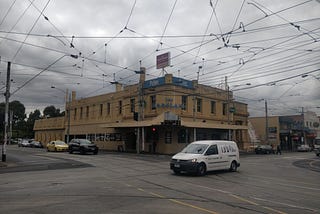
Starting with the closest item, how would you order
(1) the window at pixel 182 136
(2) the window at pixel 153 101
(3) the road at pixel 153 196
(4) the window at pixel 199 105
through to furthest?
(3) the road at pixel 153 196 < (1) the window at pixel 182 136 < (2) the window at pixel 153 101 < (4) the window at pixel 199 105

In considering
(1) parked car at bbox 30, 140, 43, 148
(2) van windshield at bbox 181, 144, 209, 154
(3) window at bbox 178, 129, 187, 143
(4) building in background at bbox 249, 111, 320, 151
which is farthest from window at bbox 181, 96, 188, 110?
(1) parked car at bbox 30, 140, 43, 148

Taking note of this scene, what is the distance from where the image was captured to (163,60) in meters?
37.6

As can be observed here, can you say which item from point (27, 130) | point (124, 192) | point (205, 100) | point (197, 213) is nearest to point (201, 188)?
point (124, 192)

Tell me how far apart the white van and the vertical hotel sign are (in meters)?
19.1

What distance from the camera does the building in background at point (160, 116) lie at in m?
37.7

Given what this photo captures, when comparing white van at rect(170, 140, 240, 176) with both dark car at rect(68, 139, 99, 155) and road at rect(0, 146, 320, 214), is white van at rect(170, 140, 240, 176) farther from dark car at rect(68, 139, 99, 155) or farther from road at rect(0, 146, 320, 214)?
dark car at rect(68, 139, 99, 155)

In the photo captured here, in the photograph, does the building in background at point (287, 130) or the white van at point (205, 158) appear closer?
the white van at point (205, 158)

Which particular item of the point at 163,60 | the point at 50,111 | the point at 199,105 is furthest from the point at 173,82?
the point at 50,111

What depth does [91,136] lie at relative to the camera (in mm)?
51656

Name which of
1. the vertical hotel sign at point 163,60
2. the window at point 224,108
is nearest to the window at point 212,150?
the vertical hotel sign at point 163,60

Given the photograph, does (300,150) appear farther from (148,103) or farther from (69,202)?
(69,202)

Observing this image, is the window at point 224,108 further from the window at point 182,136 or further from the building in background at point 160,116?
the window at point 182,136

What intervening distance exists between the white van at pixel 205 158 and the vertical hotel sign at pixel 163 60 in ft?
62.6

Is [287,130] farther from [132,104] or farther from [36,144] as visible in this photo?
[36,144]
